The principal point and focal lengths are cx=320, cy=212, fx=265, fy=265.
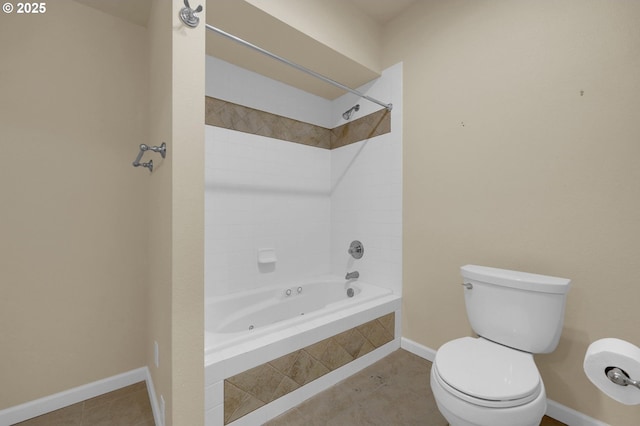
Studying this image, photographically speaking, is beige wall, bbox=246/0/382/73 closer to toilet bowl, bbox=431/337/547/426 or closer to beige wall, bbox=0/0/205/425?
beige wall, bbox=0/0/205/425

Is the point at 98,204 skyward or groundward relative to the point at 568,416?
skyward

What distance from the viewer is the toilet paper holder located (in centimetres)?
70

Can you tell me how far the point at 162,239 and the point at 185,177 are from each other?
40cm

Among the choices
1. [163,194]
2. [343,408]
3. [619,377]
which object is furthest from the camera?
[343,408]

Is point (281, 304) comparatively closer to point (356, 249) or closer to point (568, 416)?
point (356, 249)

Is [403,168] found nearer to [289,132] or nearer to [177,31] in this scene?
[289,132]

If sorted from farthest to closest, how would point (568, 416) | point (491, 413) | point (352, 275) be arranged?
point (352, 275), point (568, 416), point (491, 413)

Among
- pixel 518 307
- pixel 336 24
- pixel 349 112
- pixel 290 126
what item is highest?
pixel 336 24

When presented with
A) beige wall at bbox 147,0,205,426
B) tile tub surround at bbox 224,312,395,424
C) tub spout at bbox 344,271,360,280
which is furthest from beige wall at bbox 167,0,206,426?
tub spout at bbox 344,271,360,280

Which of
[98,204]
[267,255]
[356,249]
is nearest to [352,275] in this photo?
[356,249]

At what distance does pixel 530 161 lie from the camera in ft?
4.93

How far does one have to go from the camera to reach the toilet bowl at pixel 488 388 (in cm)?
97

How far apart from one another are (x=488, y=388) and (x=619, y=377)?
0.41m

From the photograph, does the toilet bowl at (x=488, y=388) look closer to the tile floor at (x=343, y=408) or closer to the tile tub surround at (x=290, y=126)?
the tile floor at (x=343, y=408)
